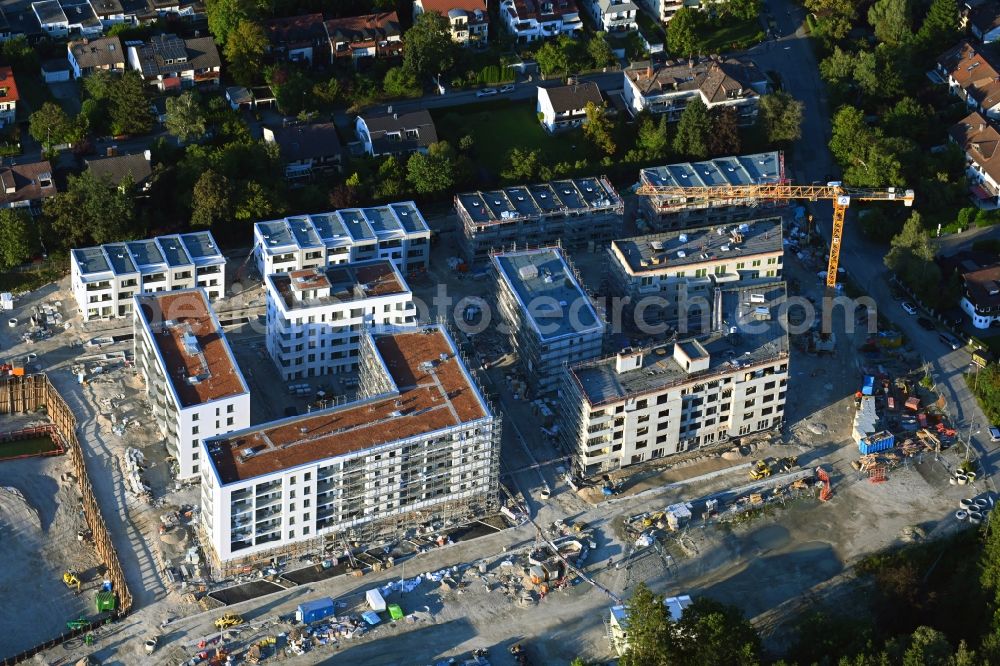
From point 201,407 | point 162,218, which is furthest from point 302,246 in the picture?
point 201,407

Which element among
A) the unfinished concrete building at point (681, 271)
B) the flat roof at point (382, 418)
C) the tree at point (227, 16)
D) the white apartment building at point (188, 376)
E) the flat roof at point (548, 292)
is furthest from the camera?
the tree at point (227, 16)

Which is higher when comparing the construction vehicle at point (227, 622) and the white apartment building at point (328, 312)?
the white apartment building at point (328, 312)

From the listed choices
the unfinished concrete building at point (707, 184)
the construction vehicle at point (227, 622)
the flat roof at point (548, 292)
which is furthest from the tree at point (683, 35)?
the construction vehicle at point (227, 622)

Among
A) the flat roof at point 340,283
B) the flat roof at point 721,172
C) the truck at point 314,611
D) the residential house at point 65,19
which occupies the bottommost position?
the truck at point 314,611

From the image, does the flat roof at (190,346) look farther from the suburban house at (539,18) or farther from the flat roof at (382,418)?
the suburban house at (539,18)

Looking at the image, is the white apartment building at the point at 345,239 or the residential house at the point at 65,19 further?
the residential house at the point at 65,19

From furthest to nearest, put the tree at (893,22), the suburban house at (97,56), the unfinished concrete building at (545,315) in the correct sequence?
1. the tree at (893,22)
2. the suburban house at (97,56)
3. the unfinished concrete building at (545,315)
